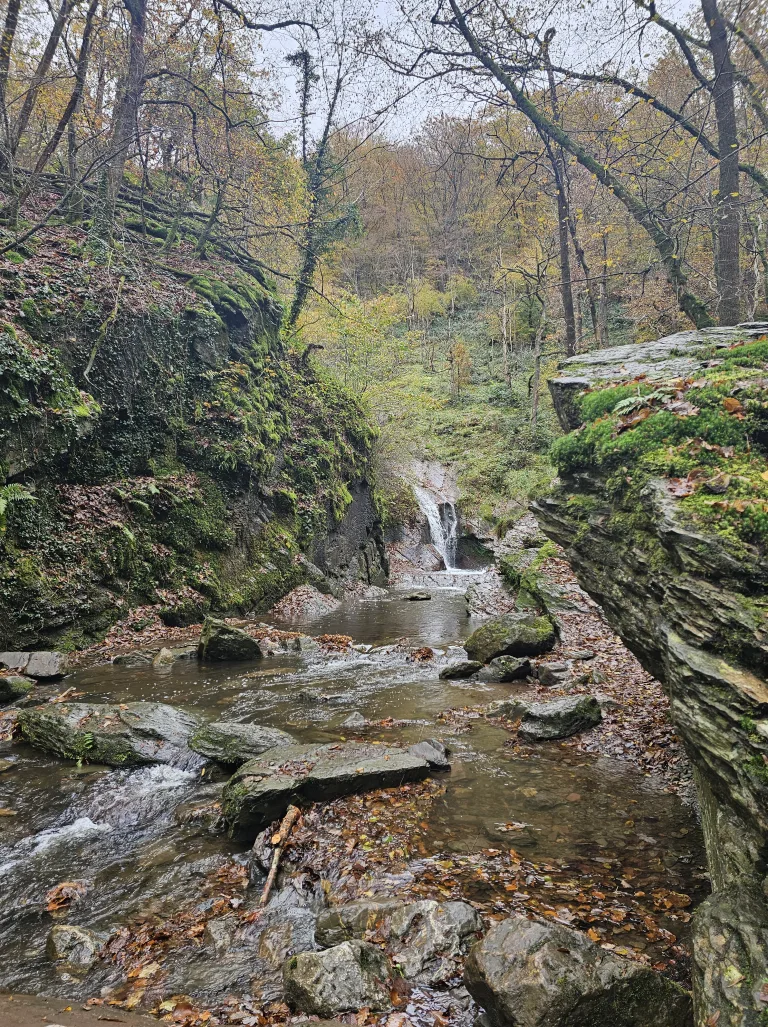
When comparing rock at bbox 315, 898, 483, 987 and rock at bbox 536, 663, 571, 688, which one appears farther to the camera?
rock at bbox 536, 663, 571, 688

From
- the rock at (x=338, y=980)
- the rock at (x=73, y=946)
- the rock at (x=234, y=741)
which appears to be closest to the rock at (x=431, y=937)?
the rock at (x=338, y=980)

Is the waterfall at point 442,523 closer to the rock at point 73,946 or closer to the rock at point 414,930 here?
the rock at point 414,930

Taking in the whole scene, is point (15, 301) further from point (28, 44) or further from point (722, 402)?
point (722, 402)

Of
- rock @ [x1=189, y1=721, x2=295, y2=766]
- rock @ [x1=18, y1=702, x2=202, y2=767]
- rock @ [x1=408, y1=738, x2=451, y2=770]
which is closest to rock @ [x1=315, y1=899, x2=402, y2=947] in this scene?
rock @ [x1=408, y1=738, x2=451, y2=770]

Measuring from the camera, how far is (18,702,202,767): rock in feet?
18.6

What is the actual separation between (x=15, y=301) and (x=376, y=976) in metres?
11.7

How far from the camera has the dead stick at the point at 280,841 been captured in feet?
12.2

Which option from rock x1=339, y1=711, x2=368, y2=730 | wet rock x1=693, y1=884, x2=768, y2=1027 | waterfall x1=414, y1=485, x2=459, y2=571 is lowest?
waterfall x1=414, y1=485, x2=459, y2=571

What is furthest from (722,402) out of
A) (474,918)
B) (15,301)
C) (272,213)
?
(272,213)

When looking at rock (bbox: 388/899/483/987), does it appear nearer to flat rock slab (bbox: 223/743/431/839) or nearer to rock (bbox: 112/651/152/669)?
flat rock slab (bbox: 223/743/431/839)

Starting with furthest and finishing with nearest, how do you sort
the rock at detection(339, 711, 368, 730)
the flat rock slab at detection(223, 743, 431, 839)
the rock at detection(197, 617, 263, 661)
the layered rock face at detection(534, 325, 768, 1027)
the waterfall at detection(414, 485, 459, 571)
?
the waterfall at detection(414, 485, 459, 571)
the rock at detection(197, 617, 263, 661)
the rock at detection(339, 711, 368, 730)
the flat rock slab at detection(223, 743, 431, 839)
the layered rock face at detection(534, 325, 768, 1027)

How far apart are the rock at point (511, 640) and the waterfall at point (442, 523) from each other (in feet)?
46.4

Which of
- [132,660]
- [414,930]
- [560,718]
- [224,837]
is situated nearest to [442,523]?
[132,660]

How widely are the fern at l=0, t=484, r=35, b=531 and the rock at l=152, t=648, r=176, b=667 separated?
10.7ft
